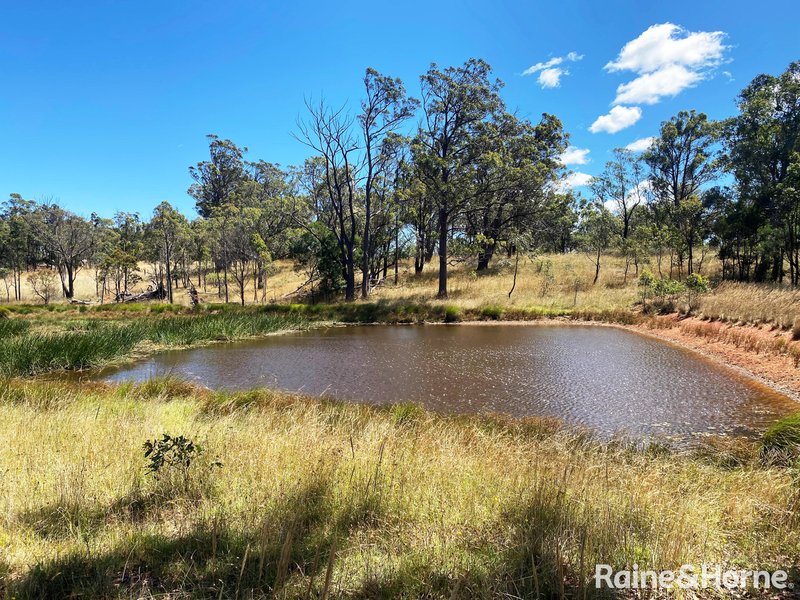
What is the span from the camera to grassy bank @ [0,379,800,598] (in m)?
2.63

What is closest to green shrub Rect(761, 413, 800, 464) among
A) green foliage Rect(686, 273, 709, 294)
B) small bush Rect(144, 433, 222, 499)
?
small bush Rect(144, 433, 222, 499)

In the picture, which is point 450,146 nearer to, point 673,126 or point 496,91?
point 496,91

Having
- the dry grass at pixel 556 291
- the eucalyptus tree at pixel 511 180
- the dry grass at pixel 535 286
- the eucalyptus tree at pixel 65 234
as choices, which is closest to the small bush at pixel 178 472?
the dry grass at pixel 556 291

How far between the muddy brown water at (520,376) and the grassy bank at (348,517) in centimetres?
345

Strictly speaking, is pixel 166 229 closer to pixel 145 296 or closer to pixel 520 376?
pixel 145 296

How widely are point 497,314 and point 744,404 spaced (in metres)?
16.9

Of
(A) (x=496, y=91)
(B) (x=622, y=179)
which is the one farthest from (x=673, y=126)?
(A) (x=496, y=91)

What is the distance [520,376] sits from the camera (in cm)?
1231

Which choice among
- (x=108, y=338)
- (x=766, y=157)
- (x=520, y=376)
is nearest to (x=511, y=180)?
(x=766, y=157)

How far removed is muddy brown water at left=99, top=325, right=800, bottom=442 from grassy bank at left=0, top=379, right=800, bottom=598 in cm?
345

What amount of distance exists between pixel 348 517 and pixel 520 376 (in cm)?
964

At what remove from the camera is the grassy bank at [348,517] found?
104 inches

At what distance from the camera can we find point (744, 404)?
31.0 feet

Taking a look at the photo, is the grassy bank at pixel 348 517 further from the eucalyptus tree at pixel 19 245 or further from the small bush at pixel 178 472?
the eucalyptus tree at pixel 19 245
